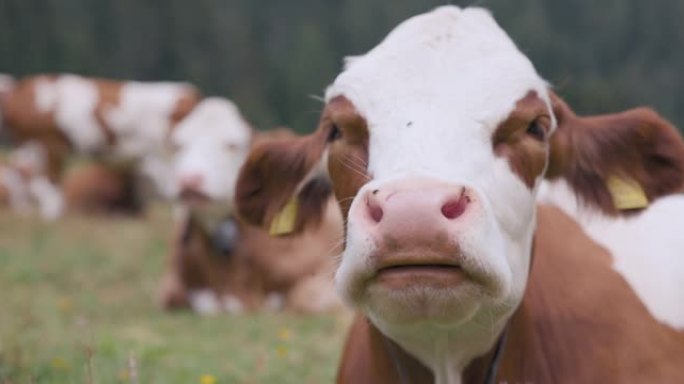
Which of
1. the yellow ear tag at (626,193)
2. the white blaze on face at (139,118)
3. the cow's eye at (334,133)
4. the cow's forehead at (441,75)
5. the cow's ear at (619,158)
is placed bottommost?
the white blaze on face at (139,118)

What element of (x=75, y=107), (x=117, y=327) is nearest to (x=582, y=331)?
(x=117, y=327)

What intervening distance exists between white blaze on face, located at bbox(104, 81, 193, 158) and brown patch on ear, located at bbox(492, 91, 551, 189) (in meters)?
13.2

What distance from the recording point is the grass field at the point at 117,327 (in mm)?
6156

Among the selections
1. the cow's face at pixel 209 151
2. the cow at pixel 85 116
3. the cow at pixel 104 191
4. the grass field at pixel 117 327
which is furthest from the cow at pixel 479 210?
the cow at pixel 104 191

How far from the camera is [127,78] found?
25281 mm

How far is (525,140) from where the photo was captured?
12.0 ft

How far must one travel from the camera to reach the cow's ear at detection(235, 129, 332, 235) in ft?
14.2

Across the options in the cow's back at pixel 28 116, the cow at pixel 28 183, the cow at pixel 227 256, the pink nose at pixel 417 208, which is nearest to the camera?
the pink nose at pixel 417 208

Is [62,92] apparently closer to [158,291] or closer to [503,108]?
[158,291]

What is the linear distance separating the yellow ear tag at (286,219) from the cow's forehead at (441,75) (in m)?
0.61

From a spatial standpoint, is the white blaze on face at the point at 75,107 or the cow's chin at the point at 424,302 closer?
the cow's chin at the point at 424,302

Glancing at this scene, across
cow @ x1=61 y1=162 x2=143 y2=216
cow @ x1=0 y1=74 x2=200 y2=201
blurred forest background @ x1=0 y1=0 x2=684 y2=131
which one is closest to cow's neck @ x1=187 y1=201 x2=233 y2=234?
blurred forest background @ x1=0 y1=0 x2=684 y2=131

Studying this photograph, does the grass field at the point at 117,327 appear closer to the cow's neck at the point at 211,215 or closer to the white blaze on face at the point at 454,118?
the cow's neck at the point at 211,215

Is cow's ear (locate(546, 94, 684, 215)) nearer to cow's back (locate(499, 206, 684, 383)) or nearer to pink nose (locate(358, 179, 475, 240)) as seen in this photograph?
cow's back (locate(499, 206, 684, 383))
